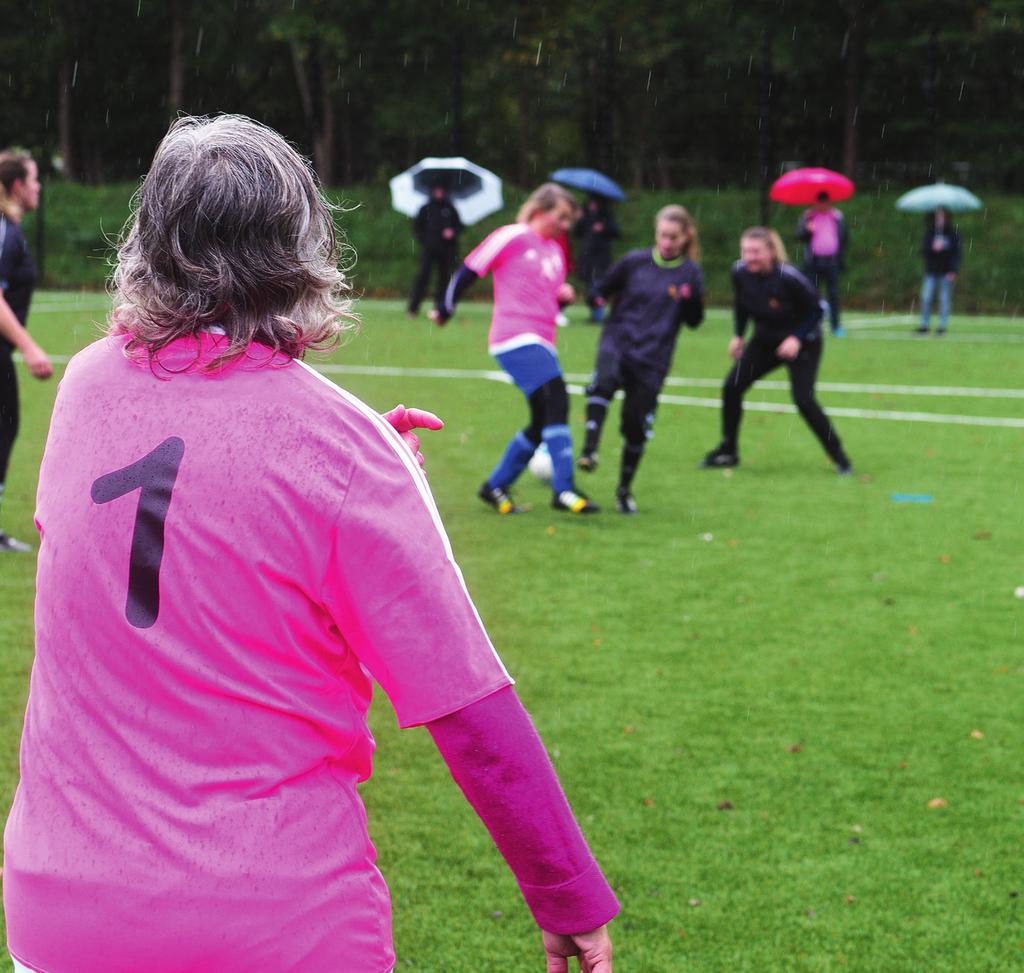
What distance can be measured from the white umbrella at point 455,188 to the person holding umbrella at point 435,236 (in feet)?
1.42

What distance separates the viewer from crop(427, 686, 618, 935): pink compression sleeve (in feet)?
5.93

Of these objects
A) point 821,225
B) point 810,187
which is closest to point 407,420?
point 821,225

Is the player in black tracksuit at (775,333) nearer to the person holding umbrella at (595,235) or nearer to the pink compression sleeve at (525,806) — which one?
the pink compression sleeve at (525,806)

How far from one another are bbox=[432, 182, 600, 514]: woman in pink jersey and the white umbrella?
52.9ft

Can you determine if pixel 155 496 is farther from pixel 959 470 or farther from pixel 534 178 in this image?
pixel 534 178

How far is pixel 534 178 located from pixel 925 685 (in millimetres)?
37526

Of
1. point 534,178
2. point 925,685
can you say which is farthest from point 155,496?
point 534,178

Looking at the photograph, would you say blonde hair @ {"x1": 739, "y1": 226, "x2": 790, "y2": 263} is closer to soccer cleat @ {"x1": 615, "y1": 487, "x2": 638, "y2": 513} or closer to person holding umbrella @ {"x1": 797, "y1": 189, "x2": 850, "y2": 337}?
soccer cleat @ {"x1": 615, "y1": 487, "x2": 638, "y2": 513}

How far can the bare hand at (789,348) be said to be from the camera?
11562 millimetres

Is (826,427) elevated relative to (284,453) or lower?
lower

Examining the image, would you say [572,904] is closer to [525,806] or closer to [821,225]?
[525,806]

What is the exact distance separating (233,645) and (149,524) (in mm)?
171

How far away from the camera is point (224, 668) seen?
5.76 ft

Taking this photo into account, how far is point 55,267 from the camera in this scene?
34875mm
